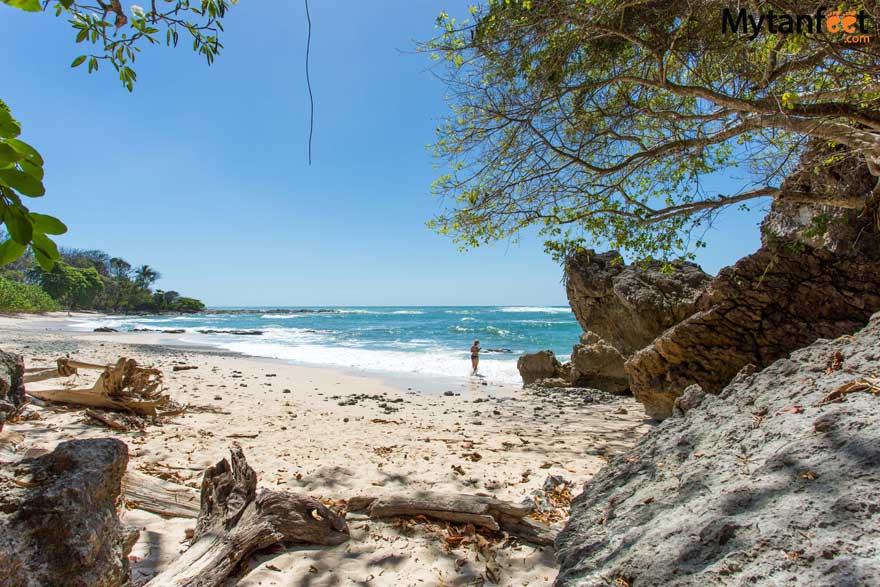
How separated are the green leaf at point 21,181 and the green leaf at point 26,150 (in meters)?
0.05

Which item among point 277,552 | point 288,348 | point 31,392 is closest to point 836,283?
point 277,552

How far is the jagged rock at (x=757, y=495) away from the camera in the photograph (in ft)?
3.70

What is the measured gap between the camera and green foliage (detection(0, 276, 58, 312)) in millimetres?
42875

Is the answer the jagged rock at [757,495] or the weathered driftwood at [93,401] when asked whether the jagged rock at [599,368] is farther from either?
the weathered driftwood at [93,401]

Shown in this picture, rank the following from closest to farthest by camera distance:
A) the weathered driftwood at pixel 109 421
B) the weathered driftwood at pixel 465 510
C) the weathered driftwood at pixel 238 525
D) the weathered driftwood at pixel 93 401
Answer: the weathered driftwood at pixel 238 525 < the weathered driftwood at pixel 465 510 < the weathered driftwood at pixel 109 421 < the weathered driftwood at pixel 93 401

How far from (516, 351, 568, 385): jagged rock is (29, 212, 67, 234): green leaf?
13273 mm

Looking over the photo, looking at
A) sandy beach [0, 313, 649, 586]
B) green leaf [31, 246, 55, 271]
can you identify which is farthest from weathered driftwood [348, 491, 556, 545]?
green leaf [31, 246, 55, 271]

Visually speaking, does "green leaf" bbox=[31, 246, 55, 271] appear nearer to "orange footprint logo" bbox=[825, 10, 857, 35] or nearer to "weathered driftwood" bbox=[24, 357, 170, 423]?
"orange footprint logo" bbox=[825, 10, 857, 35]

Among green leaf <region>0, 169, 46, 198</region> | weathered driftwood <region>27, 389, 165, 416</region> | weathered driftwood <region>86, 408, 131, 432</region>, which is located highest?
green leaf <region>0, 169, 46, 198</region>

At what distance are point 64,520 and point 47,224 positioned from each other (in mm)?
1650

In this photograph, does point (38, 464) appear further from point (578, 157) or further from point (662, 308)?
point (662, 308)

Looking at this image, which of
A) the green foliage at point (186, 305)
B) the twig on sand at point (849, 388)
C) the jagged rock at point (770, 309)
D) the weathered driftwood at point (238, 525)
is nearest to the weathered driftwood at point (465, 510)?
the weathered driftwood at point (238, 525)

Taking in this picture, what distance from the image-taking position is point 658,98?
575cm

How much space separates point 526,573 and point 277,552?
1.59 m
